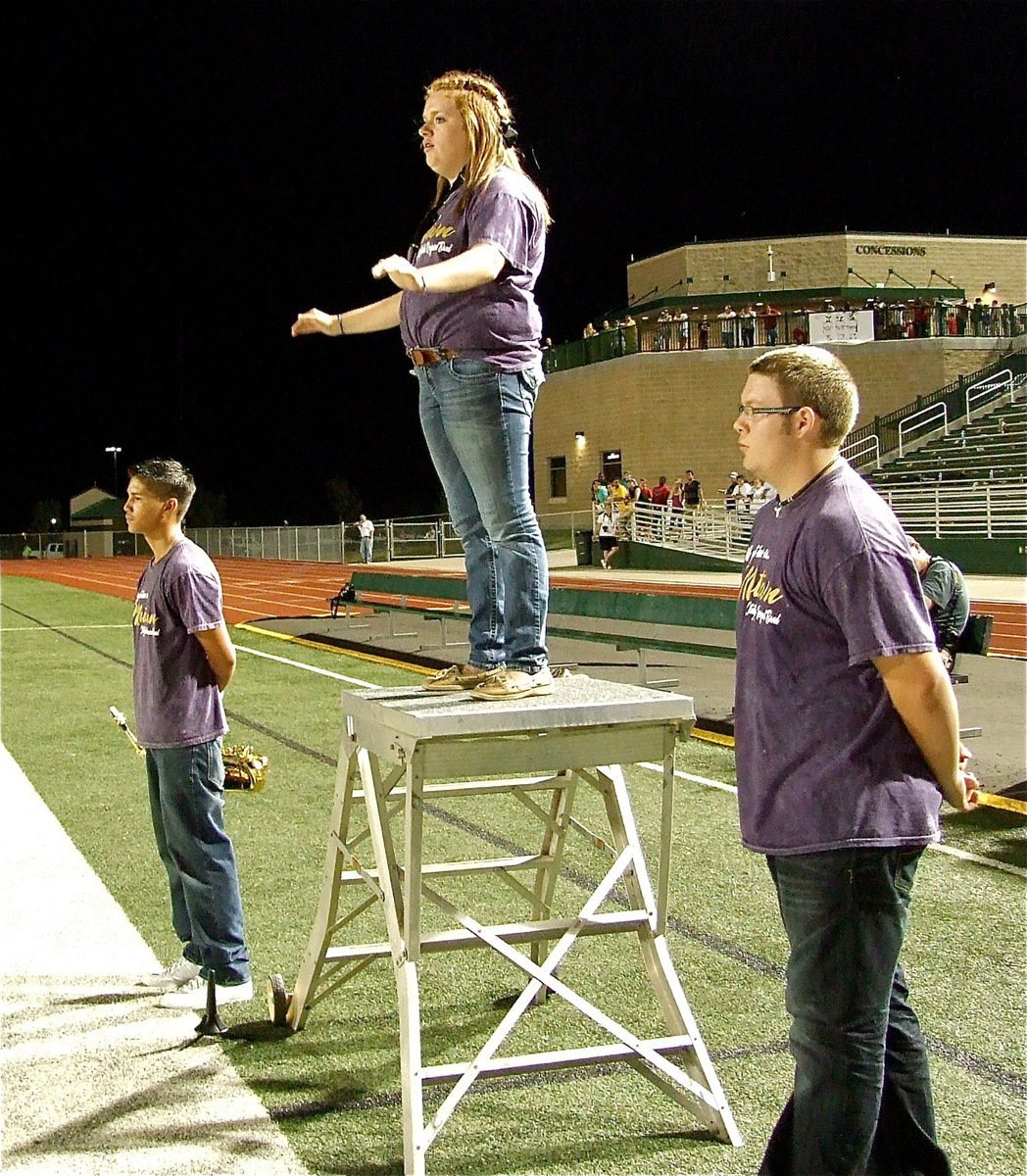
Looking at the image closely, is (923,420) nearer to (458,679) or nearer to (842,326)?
(842,326)

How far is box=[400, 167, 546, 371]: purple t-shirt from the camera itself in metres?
3.79

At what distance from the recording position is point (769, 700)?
9.45ft

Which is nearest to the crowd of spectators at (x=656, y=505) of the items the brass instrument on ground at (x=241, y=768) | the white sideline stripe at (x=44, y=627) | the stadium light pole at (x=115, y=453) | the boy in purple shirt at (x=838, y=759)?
the white sideline stripe at (x=44, y=627)

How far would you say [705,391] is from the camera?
1633 inches

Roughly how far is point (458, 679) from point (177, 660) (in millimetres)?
1180

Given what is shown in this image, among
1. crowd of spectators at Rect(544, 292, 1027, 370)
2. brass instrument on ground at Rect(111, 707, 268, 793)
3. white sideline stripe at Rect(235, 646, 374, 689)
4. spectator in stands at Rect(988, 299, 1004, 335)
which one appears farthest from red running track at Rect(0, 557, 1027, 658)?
spectator in stands at Rect(988, 299, 1004, 335)

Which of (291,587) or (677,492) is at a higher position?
(677,492)

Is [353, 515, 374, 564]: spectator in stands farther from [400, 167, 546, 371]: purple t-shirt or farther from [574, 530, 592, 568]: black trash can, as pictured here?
[400, 167, 546, 371]: purple t-shirt

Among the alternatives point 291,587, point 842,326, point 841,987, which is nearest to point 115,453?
point 842,326

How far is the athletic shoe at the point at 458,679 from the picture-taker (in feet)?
13.1

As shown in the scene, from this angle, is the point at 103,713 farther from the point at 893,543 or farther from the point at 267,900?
the point at 893,543

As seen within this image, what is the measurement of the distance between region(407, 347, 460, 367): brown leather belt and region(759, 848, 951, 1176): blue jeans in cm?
179

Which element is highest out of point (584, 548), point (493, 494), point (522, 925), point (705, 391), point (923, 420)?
point (705, 391)

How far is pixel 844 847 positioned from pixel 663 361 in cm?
4013
